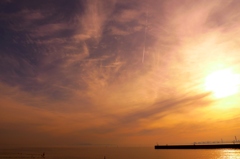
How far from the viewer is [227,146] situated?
190m

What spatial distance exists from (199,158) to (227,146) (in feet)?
314

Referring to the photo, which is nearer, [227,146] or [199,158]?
[199,158]

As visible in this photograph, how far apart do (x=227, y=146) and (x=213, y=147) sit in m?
13.1

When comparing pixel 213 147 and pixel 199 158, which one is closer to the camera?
pixel 199 158

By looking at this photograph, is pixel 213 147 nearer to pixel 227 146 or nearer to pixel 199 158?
pixel 227 146

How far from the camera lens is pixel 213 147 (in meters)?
199

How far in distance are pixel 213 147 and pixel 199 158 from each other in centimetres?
10062

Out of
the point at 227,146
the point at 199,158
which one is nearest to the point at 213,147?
the point at 227,146

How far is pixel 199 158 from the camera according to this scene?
367ft
